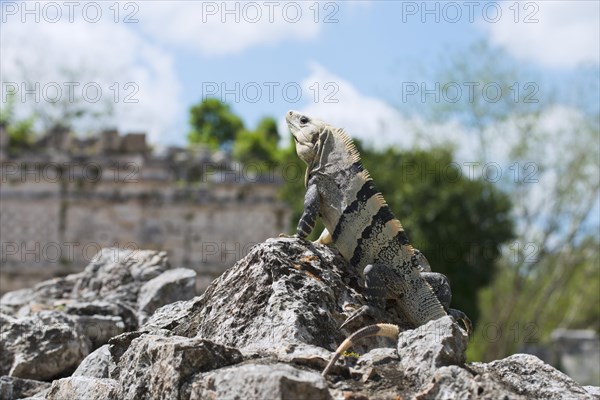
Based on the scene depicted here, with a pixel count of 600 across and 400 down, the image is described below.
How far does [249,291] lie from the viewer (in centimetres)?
515

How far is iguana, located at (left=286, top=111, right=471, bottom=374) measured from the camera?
539 centimetres

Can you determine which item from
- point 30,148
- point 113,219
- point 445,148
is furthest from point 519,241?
point 30,148

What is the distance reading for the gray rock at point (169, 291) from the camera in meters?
8.05

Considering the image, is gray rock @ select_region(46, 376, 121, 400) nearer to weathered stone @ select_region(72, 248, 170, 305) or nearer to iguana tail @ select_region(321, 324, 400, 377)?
iguana tail @ select_region(321, 324, 400, 377)

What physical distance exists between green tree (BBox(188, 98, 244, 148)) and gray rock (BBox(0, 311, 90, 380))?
30536 millimetres

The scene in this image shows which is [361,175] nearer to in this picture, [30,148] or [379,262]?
[379,262]

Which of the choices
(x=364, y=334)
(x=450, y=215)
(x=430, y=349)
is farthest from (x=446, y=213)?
(x=430, y=349)

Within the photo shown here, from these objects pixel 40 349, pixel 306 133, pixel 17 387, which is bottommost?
pixel 17 387

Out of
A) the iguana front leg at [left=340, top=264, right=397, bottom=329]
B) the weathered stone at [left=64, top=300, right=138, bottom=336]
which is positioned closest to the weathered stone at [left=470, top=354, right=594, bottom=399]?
the iguana front leg at [left=340, top=264, right=397, bottom=329]

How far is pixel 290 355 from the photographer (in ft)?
14.7

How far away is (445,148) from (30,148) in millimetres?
10943

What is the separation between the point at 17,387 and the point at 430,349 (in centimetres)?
323

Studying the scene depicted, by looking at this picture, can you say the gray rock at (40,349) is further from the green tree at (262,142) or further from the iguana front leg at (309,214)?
the green tree at (262,142)

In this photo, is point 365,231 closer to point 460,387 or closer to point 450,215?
point 460,387
